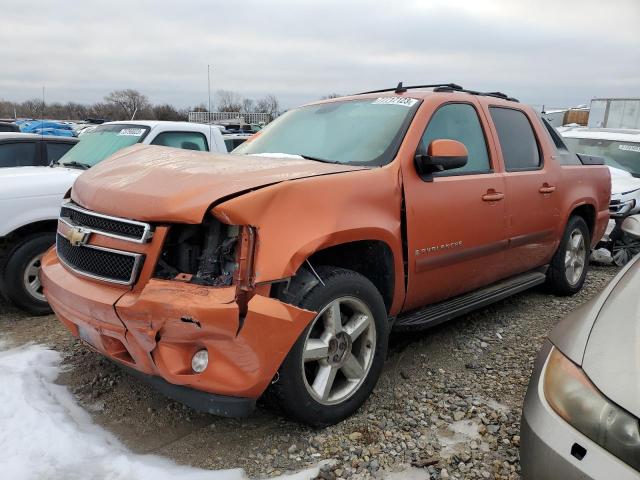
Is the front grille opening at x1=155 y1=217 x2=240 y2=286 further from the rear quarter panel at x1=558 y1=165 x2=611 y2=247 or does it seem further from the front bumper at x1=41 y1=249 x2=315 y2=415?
the rear quarter panel at x1=558 y1=165 x2=611 y2=247

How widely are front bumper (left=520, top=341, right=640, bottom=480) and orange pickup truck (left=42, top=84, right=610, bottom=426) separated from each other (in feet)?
3.38

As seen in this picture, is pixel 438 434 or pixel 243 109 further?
pixel 243 109

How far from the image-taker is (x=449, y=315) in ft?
11.6

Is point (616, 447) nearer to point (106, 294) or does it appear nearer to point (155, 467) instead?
point (155, 467)

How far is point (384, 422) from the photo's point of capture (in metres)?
2.87

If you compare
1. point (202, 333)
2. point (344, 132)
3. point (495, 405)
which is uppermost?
point (344, 132)

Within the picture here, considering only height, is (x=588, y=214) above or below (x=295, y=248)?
below

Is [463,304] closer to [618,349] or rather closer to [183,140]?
[618,349]

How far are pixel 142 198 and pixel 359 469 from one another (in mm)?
1618

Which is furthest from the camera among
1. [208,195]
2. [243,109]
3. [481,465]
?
[243,109]

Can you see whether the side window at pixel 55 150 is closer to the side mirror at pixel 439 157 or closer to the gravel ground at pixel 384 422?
the gravel ground at pixel 384 422

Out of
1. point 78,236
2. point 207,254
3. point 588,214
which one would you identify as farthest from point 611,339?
point 588,214

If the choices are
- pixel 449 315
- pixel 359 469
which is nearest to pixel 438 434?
pixel 359 469

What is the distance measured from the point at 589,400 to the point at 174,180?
1.93 metres
